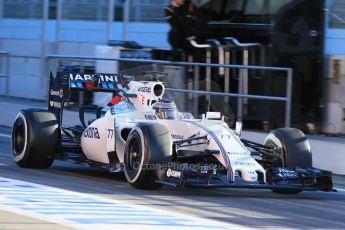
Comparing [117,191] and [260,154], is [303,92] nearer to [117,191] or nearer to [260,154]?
[260,154]

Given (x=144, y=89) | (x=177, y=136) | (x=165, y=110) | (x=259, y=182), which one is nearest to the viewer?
(x=259, y=182)

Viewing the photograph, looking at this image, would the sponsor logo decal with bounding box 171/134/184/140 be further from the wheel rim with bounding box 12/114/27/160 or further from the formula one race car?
the wheel rim with bounding box 12/114/27/160

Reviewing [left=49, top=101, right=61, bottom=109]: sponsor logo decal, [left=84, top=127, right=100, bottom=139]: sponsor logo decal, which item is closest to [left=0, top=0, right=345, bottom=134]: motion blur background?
[left=49, top=101, right=61, bottom=109]: sponsor logo decal

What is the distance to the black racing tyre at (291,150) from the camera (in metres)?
9.66

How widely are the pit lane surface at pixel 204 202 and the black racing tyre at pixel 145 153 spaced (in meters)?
0.14

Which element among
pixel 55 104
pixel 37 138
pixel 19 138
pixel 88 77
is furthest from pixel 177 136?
pixel 19 138

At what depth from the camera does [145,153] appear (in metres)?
9.01

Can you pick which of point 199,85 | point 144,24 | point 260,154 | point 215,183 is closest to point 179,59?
point 199,85

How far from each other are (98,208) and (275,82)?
20.0 feet

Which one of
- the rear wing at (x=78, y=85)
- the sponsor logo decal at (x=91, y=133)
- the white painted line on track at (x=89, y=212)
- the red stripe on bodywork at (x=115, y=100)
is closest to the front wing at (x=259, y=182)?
the white painted line on track at (x=89, y=212)

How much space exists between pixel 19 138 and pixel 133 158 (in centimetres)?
235

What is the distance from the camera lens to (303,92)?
14164 millimetres

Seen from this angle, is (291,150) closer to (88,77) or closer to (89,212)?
(89,212)

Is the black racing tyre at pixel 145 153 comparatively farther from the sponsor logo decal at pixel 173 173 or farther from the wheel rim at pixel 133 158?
the sponsor logo decal at pixel 173 173
